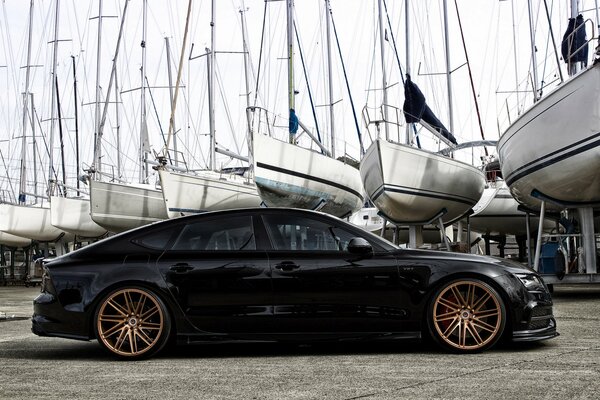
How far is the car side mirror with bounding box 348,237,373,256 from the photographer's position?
5.91 m

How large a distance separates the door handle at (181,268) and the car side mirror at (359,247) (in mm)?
1317

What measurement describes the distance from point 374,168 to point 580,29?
590 cm

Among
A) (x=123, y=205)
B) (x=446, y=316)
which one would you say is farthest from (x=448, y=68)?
(x=446, y=316)

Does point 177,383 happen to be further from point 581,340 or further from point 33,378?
point 581,340

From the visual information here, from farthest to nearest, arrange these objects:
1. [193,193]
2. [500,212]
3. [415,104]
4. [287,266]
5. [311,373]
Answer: [500,212]
[193,193]
[415,104]
[287,266]
[311,373]

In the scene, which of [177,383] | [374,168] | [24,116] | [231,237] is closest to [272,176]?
[374,168]

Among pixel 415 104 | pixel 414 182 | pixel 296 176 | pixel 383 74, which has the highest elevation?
pixel 383 74

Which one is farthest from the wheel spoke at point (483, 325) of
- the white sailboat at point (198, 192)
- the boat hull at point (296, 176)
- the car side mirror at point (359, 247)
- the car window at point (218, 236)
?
the white sailboat at point (198, 192)

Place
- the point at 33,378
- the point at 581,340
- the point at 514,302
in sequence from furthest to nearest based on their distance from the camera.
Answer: the point at 581,340 → the point at 514,302 → the point at 33,378

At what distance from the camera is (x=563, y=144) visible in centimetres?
1228

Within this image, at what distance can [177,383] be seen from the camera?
15.9 ft

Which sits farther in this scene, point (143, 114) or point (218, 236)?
point (143, 114)

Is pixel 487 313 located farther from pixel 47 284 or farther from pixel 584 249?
pixel 584 249

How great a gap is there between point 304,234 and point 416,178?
1169 cm
